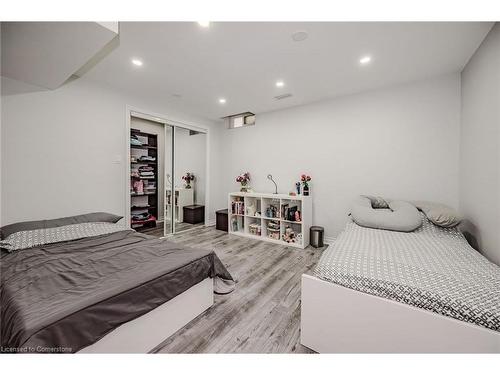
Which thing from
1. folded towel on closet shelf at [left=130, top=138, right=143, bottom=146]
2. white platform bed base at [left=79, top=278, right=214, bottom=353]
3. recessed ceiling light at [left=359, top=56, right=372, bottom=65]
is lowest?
white platform bed base at [left=79, top=278, right=214, bottom=353]

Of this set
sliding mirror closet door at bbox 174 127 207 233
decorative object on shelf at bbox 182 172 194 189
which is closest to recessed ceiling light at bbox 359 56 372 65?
sliding mirror closet door at bbox 174 127 207 233

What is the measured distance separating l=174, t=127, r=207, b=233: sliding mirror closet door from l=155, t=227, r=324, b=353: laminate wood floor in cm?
182

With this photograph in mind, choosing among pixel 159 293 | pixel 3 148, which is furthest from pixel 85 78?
pixel 159 293

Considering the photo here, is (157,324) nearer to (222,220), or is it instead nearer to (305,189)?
(305,189)

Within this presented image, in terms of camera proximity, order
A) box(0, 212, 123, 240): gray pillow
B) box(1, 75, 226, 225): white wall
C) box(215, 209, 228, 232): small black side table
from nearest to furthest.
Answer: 1. box(0, 212, 123, 240): gray pillow
2. box(1, 75, 226, 225): white wall
3. box(215, 209, 228, 232): small black side table

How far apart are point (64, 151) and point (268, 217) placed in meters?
3.10

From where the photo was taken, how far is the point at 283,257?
117 inches

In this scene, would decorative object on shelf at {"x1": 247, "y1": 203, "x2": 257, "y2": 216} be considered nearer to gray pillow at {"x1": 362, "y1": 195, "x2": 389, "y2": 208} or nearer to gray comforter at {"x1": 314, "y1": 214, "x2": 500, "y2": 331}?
gray pillow at {"x1": 362, "y1": 195, "x2": 389, "y2": 208}

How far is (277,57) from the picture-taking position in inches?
86.9

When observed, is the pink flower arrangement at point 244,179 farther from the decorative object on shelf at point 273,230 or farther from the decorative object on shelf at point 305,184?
the decorative object on shelf at point 305,184

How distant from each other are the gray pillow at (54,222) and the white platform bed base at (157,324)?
172 cm

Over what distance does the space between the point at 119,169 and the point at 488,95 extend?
4.36 meters

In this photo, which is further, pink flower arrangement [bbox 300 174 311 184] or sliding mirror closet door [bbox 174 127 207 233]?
sliding mirror closet door [bbox 174 127 207 233]

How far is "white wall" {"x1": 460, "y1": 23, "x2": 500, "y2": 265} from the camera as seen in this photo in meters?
1.69
